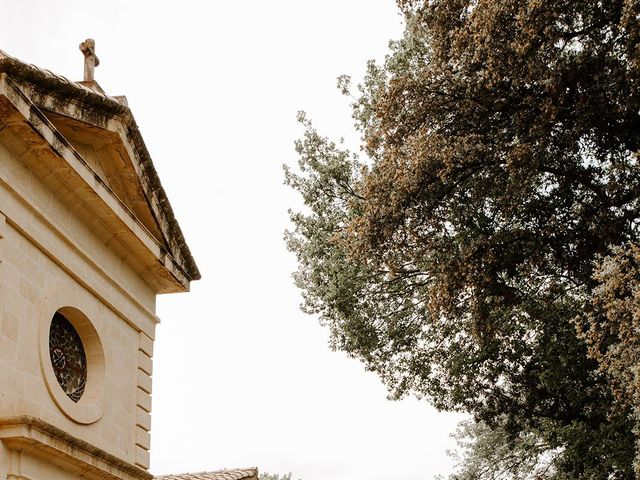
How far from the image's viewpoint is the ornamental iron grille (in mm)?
10281

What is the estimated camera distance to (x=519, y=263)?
15914mm

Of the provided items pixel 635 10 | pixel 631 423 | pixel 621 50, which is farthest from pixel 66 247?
pixel 631 423

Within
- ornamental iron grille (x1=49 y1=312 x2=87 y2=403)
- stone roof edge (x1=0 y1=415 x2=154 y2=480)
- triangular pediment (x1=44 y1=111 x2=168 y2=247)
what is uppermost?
triangular pediment (x1=44 y1=111 x2=168 y2=247)

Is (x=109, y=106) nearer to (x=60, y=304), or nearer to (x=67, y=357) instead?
(x=60, y=304)

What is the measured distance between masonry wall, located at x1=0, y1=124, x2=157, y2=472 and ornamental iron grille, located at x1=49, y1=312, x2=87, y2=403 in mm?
276

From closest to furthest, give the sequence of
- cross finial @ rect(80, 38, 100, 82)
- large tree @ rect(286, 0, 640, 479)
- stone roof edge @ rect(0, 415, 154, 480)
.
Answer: stone roof edge @ rect(0, 415, 154, 480) → cross finial @ rect(80, 38, 100, 82) → large tree @ rect(286, 0, 640, 479)

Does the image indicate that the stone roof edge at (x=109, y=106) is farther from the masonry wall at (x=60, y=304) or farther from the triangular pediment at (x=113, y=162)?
the masonry wall at (x=60, y=304)

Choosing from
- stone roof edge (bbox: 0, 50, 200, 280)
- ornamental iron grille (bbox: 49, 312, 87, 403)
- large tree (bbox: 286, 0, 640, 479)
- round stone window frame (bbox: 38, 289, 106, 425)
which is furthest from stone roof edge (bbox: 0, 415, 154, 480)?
large tree (bbox: 286, 0, 640, 479)

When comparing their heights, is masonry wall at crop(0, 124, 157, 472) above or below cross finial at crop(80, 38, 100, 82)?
below

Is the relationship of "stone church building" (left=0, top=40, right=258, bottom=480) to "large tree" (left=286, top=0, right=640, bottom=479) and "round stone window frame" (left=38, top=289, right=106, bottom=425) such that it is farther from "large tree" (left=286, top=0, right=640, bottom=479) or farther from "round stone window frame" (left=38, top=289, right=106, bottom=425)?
"large tree" (left=286, top=0, right=640, bottom=479)

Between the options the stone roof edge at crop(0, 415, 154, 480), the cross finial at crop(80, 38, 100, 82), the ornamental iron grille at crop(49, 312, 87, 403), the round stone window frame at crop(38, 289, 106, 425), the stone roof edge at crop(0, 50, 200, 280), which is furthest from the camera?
the cross finial at crop(80, 38, 100, 82)

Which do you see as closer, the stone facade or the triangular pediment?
the stone facade

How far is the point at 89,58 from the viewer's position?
1216 centimetres

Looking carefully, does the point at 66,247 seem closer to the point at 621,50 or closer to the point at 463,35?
the point at 463,35
